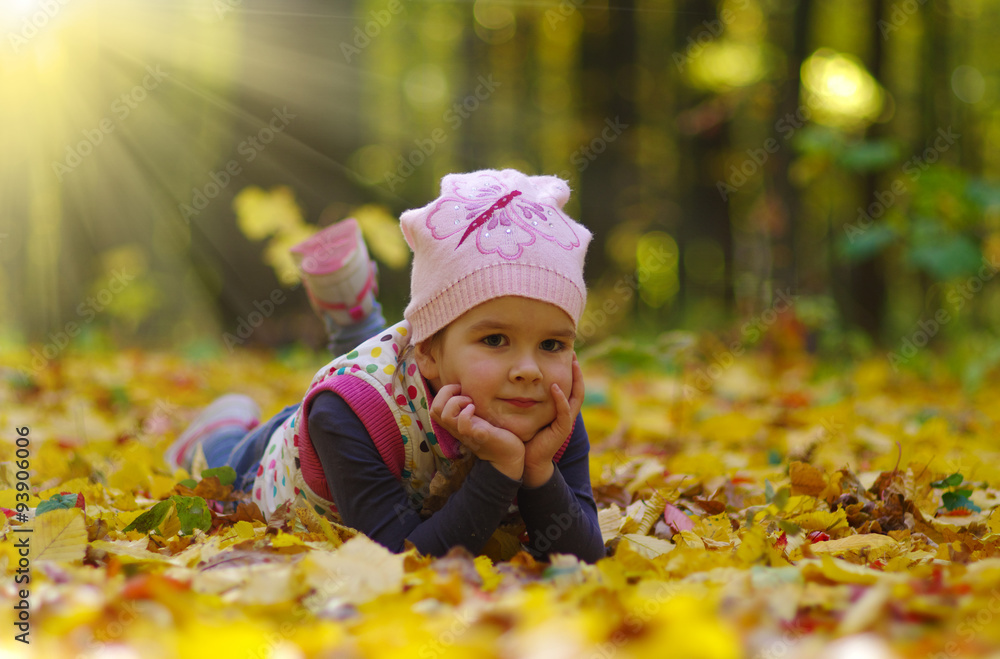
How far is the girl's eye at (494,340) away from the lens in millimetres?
1792

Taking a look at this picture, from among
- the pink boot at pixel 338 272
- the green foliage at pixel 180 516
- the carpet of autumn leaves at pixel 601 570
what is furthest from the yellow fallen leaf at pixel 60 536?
the pink boot at pixel 338 272

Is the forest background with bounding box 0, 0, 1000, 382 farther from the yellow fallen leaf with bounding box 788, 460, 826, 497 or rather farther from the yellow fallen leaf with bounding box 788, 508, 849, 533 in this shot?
the yellow fallen leaf with bounding box 788, 508, 849, 533

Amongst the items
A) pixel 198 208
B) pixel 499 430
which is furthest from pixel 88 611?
pixel 198 208

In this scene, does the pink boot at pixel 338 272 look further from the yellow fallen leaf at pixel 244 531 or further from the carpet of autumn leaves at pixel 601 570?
the yellow fallen leaf at pixel 244 531

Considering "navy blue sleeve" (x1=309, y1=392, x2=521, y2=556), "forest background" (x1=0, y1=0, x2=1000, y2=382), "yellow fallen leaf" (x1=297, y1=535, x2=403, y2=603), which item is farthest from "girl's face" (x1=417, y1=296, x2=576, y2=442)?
"forest background" (x1=0, y1=0, x2=1000, y2=382)

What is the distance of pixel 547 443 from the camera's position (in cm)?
180

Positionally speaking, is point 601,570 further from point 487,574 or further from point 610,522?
point 610,522

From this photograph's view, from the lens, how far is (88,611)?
1.25 metres

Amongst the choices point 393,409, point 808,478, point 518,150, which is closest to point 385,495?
point 393,409

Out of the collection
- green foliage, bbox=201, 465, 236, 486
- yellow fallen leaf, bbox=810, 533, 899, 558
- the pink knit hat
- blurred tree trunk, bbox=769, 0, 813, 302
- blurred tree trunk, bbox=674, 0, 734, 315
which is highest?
blurred tree trunk, bbox=674, 0, 734, 315

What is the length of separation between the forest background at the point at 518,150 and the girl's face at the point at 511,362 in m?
1.69

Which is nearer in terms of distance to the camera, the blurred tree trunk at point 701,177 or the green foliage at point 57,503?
the green foliage at point 57,503

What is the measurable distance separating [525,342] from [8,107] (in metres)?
9.78

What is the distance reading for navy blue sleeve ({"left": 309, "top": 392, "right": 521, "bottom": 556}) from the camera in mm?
1745
